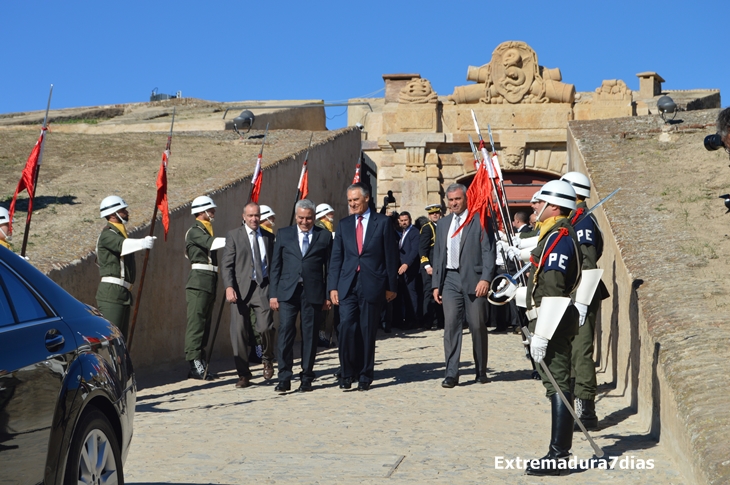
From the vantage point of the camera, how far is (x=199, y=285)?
10.8 m

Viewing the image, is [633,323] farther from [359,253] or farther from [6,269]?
[6,269]

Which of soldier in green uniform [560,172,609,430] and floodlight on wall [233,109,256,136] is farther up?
floodlight on wall [233,109,256,136]

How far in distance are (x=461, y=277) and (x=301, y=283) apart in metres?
1.57


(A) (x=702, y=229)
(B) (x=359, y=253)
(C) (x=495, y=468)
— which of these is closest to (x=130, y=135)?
(B) (x=359, y=253)

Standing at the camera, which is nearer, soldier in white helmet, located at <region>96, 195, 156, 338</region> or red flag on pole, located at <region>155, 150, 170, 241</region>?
soldier in white helmet, located at <region>96, 195, 156, 338</region>

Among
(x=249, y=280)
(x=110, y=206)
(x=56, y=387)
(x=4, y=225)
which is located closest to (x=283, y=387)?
(x=249, y=280)

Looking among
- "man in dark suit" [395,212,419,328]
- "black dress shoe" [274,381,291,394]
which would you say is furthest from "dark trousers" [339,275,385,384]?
"man in dark suit" [395,212,419,328]

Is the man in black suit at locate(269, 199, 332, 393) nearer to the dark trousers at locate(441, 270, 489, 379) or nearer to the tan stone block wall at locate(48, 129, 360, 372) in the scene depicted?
the dark trousers at locate(441, 270, 489, 379)

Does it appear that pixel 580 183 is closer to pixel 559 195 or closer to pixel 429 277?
pixel 559 195

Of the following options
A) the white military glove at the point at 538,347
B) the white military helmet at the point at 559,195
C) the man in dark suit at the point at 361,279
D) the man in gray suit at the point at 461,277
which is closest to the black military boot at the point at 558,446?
the white military glove at the point at 538,347

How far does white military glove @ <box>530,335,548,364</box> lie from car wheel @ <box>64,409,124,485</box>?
2706 millimetres

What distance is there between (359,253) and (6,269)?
5558mm

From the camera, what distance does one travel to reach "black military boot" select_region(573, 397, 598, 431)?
765 cm

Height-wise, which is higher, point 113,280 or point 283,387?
point 113,280
